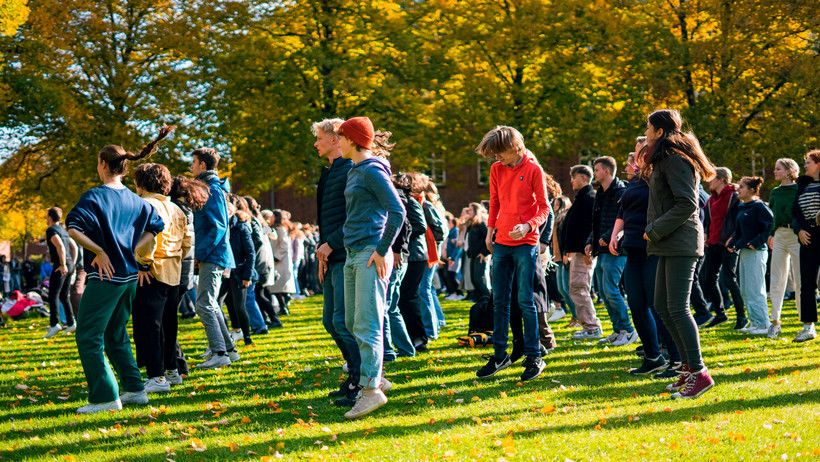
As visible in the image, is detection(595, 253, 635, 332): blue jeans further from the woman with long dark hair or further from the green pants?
the green pants

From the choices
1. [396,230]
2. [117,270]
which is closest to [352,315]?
[396,230]

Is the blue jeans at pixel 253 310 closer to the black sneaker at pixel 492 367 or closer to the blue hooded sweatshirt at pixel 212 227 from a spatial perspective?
the blue hooded sweatshirt at pixel 212 227

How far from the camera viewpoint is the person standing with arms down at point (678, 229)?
6.14m

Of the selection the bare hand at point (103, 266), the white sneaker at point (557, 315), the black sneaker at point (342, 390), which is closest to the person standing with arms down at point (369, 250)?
the black sneaker at point (342, 390)

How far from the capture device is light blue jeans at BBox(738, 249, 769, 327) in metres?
10.2

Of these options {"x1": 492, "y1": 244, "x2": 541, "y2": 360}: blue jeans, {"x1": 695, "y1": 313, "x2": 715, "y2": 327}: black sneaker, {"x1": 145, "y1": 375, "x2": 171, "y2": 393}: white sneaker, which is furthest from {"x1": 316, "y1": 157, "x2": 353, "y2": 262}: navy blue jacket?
{"x1": 695, "y1": 313, "x2": 715, "y2": 327}: black sneaker

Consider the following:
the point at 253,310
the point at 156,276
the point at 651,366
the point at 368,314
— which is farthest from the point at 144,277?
the point at 253,310

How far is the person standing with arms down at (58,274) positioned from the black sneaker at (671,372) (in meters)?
9.81

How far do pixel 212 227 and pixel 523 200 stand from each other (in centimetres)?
333

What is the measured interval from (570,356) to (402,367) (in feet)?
6.05

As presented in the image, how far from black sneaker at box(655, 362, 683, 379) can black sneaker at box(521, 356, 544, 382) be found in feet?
3.37

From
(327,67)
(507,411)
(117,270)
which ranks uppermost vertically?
(327,67)

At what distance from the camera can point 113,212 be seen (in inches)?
250

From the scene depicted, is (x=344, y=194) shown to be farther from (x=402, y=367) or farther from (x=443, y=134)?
(x=443, y=134)
